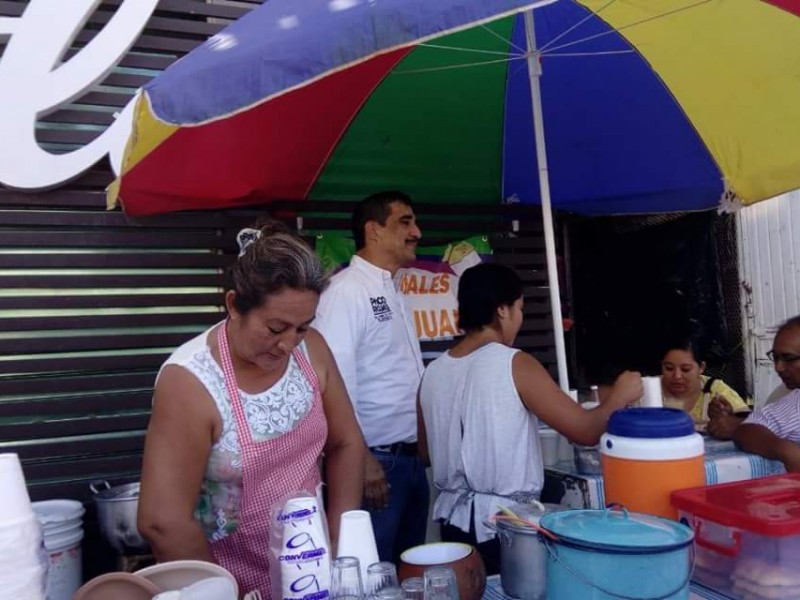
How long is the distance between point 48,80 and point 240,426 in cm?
246

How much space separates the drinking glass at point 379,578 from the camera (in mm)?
1319

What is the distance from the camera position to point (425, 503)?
3.08 meters

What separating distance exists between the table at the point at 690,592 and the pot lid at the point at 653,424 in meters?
0.34

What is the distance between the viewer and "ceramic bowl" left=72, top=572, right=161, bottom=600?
1206 millimetres

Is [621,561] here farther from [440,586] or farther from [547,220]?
[547,220]

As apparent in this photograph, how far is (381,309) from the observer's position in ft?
9.91

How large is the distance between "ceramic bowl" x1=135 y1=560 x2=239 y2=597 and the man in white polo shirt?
4.78 ft

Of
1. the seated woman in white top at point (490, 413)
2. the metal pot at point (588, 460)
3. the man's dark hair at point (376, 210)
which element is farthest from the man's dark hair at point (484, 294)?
the man's dark hair at point (376, 210)

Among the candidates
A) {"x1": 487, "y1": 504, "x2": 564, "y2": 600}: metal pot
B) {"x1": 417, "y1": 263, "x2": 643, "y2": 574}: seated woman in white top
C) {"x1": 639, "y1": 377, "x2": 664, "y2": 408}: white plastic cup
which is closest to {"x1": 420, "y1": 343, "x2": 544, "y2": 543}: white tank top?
{"x1": 417, "y1": 263, "x2": 643, "y2": 574}: seated woman in white top

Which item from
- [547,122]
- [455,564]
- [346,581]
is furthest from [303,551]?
[547,122]

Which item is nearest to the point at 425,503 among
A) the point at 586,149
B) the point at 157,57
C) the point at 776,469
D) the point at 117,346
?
the point at 776,469

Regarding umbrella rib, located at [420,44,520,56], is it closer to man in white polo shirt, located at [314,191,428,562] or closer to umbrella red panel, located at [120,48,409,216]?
umbrella red panel, located at [120,48,409,216]

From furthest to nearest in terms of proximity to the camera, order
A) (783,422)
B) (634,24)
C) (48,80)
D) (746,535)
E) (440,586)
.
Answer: (48,80)
(634,24)
(783,422)
(746,535)
(440,586)

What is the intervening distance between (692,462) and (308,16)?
141 centimetres
